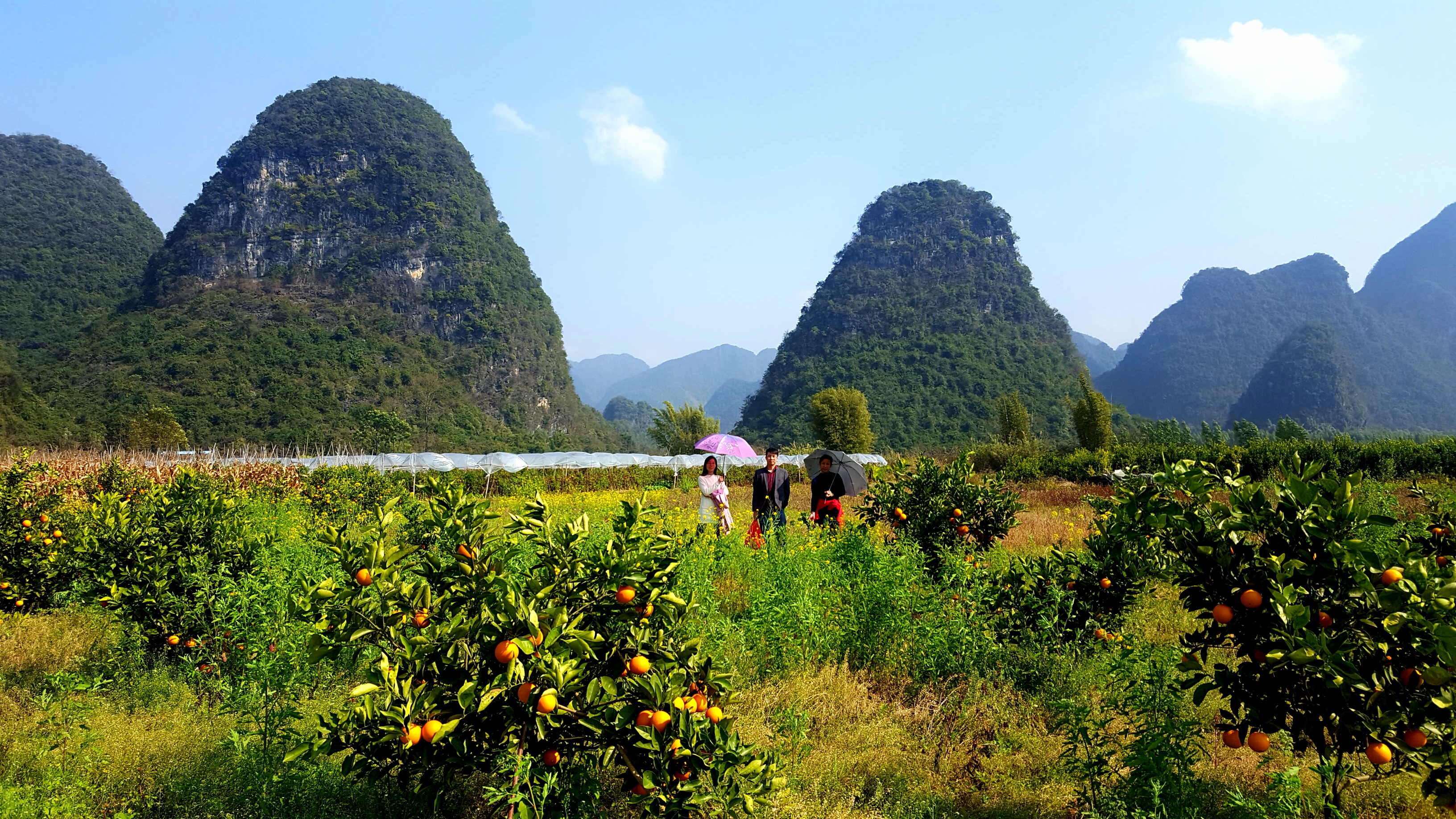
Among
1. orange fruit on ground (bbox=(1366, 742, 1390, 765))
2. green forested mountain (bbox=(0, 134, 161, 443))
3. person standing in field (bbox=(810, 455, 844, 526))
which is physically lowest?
orange fruit on ground (bbox=(1366, 742, 1390, 765))

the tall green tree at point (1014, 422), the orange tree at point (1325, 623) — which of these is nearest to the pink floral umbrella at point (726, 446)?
the orange tree at point (1325, 623)

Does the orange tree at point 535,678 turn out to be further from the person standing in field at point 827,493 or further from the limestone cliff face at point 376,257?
the limestone cliff face at point 376,257

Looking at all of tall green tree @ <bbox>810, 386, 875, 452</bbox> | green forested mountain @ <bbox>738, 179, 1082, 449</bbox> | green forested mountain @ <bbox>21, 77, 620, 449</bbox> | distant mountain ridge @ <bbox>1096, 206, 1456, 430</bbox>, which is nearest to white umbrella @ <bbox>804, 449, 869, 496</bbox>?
tall green tree @ <bbox>810, 386, 875, 452</bbox>

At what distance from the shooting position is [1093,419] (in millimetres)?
29016

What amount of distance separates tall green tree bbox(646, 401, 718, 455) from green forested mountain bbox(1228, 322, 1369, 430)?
69.1 meters

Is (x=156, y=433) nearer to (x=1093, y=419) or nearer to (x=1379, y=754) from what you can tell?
(x=1093, y=419)

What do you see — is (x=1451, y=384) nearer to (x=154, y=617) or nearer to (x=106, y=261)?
(x=154, y=617)

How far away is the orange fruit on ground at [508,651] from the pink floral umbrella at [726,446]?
7520 mm

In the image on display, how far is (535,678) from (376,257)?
320 ft

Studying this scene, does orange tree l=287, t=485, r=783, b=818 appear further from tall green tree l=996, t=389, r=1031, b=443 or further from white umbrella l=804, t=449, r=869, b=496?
tall green tree l=996, t=389, r=1031, b=443

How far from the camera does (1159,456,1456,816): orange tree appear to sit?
196 centimetres

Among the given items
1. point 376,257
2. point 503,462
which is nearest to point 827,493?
point 503,462

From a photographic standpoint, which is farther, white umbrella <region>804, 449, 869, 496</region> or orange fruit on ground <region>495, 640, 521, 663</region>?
white umbrella <region>804, 449, 869, 496</region>

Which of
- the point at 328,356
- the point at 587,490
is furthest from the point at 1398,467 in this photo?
the point at 328,356
